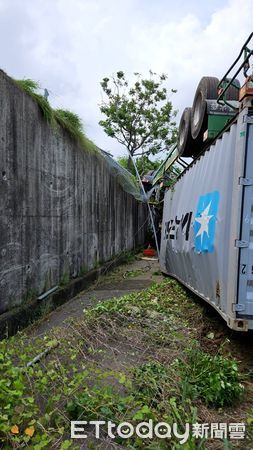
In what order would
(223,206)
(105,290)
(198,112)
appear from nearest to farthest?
(223,206) < (198,112) < (105,290)

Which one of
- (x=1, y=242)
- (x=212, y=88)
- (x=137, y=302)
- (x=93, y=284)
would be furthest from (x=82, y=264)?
(x=212, y=88)

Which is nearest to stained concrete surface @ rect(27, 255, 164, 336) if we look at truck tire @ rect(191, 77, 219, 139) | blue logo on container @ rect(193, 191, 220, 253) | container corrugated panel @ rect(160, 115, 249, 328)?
container corrugated panel @ rect(160, 115, 249, 328)

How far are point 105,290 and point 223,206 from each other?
499 centimetres

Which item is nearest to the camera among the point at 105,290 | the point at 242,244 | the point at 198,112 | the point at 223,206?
the point at 242,244

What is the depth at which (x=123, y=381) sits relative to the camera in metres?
3.17

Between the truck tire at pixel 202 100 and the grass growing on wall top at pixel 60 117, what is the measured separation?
2.28 metres

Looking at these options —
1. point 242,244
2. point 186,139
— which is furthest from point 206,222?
point 186,139

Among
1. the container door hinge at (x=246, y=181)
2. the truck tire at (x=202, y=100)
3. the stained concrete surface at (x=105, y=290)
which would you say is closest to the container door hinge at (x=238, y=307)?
the container door hinge at (x=246, y=181)

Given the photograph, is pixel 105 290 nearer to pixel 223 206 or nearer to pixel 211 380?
pixel 223 206

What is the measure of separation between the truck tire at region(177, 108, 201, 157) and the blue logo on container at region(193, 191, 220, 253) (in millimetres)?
2366

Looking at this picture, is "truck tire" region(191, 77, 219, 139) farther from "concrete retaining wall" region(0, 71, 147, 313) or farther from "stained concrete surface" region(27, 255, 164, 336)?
"stained concrete surface" region(27, 255, 164, 336)

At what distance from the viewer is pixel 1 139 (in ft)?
15.9

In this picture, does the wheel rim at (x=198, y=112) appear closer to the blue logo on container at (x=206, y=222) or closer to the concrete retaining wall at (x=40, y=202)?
the blue logo on container at (x=206, y=222)

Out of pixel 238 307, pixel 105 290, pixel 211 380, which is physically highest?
pixel 238 307
